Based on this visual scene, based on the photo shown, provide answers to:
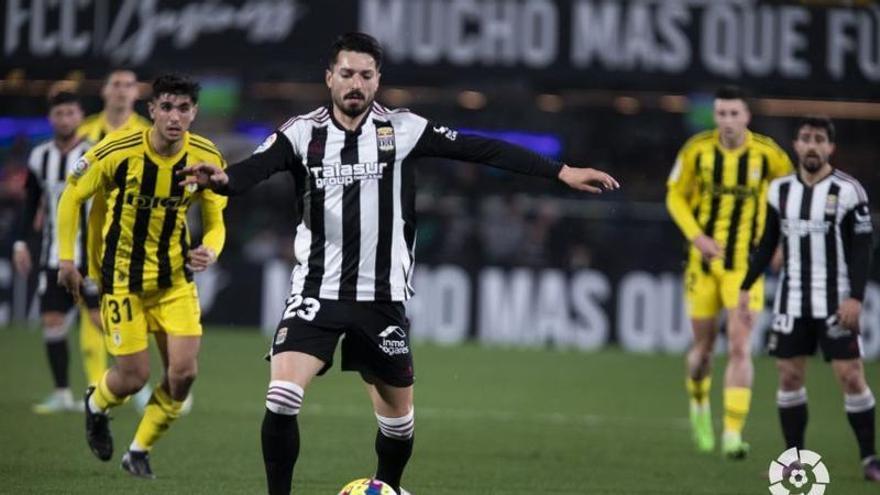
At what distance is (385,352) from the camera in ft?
22.6

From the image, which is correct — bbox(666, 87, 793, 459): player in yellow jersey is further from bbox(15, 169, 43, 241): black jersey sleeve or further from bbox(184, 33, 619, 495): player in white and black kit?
bbox(15, 169, 43, 241): black jersey sleeve

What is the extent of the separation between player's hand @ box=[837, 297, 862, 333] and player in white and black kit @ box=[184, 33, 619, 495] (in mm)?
3180

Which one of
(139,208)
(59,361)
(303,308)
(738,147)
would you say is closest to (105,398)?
(139,208)

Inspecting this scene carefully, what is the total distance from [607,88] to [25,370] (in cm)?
781

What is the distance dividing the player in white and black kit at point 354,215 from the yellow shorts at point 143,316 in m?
1.86

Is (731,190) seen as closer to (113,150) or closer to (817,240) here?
(817,240)

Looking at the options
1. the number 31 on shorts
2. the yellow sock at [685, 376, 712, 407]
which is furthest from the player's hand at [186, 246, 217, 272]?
the yellow sock at [685, 376, 712, 407]

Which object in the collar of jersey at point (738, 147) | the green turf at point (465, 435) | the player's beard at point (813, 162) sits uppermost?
the collar of jersey at point (738, 147)

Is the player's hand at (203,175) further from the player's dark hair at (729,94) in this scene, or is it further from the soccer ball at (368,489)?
the player's dark hair at (729,94)

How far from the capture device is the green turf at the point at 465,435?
29.1 ft

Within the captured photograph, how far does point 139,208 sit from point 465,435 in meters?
3.79

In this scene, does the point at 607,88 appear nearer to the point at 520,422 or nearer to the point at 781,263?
the point at 520,422

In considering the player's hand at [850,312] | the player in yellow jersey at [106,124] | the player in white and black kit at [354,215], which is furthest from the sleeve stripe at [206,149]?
the player's hand at [850,312]

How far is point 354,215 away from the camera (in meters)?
6.86
